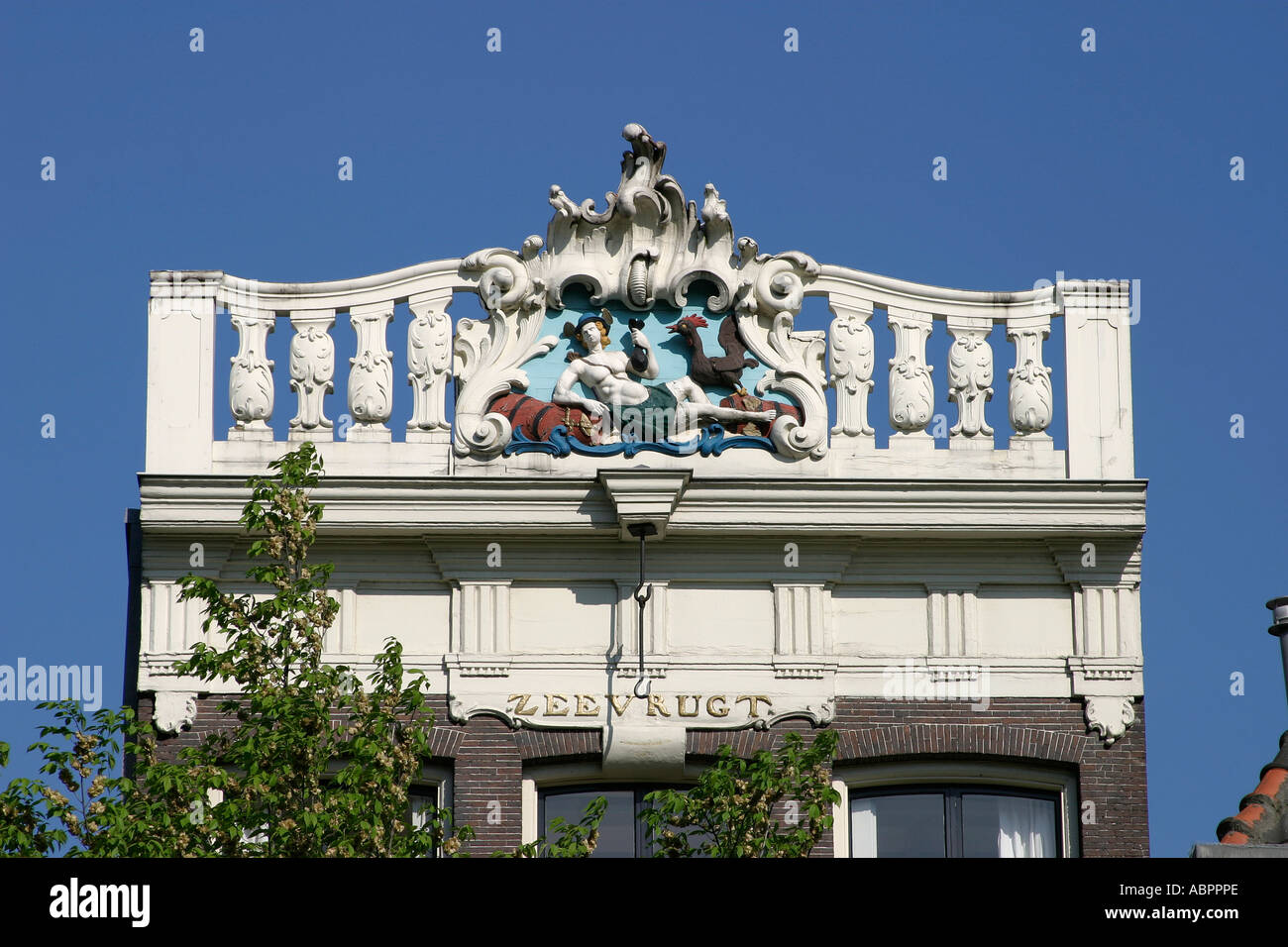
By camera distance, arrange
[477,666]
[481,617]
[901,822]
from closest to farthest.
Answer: [477,666], [901,822], [481,617]

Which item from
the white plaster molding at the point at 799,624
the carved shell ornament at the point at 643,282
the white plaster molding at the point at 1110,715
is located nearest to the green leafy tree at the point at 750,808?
the white plaster molding at the point at 799,624

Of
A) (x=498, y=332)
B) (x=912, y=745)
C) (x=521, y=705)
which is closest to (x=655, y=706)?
(x=521, y=705)

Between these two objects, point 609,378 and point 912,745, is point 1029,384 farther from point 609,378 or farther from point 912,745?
point 609,378

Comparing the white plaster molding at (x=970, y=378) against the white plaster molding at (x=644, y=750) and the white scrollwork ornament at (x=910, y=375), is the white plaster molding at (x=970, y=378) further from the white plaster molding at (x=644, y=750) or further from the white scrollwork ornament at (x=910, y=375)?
the white plaster molding at (x=644, y=750)

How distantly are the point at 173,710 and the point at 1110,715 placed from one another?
797 cm

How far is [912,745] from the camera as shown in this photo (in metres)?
21.1

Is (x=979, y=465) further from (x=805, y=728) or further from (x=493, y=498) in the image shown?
(x=493, y=498)

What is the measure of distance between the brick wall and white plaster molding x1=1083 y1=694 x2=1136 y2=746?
0.23 ft

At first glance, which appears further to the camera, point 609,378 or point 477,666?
point 609,378

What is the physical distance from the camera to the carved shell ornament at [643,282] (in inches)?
874

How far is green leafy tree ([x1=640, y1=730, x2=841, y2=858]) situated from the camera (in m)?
17.5
